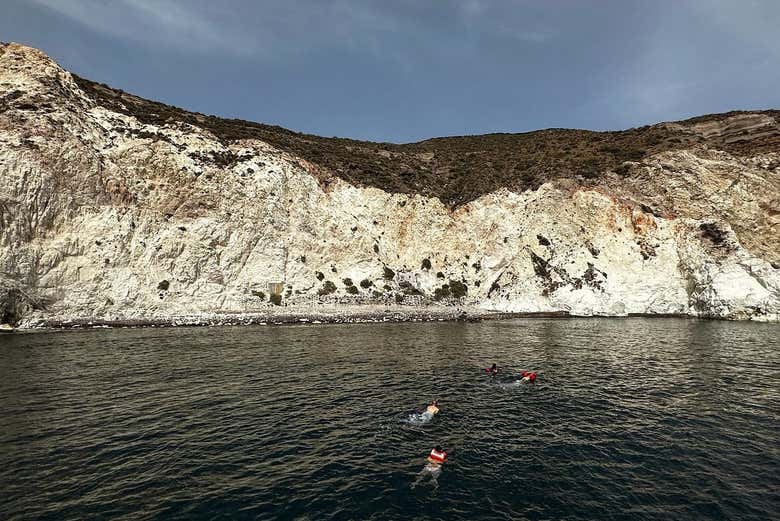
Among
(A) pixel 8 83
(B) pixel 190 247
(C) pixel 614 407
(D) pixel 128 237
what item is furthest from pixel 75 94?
(C) pixel 614 407

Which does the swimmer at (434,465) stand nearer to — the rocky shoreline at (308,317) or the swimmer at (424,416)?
the swimmer at (424,416)

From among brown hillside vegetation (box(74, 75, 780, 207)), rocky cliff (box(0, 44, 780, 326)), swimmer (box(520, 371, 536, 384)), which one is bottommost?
swimmer (box(520, 371, 536, 384))

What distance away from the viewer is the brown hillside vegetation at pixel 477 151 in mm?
71188

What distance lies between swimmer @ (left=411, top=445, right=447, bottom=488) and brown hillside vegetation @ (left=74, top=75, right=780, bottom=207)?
6891 centimetres

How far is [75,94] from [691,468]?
262 feet

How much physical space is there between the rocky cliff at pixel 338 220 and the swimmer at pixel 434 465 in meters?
48.3

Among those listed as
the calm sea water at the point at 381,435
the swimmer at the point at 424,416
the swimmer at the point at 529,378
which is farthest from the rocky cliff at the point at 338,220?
the swimmer at the point at 424,416

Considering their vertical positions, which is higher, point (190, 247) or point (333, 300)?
point (190, 247)

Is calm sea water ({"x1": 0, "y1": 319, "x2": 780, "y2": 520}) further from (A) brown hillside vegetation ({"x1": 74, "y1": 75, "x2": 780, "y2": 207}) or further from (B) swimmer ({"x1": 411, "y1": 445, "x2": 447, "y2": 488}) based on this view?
(A) brown hillside vegetation ({"x1": 74, "y1": 75, "x2": 780, "y2": 207})

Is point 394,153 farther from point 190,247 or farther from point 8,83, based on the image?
point 8,83

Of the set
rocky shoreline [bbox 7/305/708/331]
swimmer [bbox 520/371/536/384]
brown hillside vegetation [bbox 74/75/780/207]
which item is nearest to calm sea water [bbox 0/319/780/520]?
swimmer [bbox 520/371/536/384]

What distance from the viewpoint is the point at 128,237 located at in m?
55.3

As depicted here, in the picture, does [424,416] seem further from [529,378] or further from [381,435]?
[529,378]

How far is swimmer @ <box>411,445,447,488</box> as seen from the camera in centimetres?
1395
